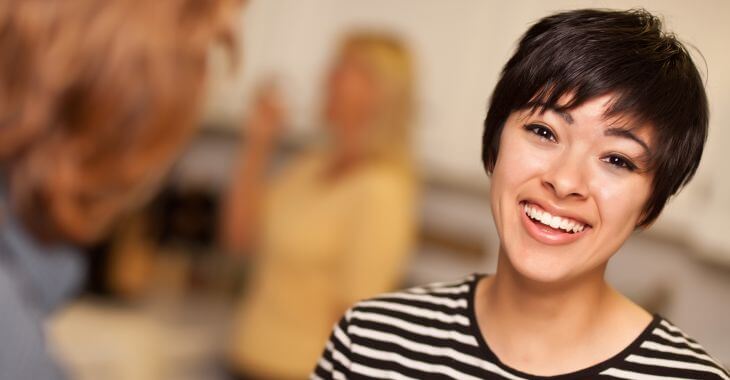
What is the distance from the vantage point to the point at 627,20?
0.49 metres

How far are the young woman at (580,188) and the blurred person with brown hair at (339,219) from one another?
100 cm

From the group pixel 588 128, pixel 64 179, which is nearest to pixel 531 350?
pixel 588 128

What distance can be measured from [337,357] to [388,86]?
1111mm

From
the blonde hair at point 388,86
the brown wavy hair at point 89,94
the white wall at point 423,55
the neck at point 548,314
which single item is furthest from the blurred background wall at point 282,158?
the neck at point 548,314

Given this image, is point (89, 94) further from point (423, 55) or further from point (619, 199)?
point (423, 55)

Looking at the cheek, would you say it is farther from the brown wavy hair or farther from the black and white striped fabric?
the brown wavy hair

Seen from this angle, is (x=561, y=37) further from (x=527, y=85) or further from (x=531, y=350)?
(x=531, y=350)

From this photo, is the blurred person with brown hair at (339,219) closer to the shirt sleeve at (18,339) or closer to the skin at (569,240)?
the shirt sleeve at (18,339)

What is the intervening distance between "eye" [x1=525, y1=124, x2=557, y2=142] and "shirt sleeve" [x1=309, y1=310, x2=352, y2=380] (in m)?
0.21

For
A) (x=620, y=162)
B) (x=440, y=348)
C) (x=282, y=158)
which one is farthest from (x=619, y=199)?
(x=282, y=158)

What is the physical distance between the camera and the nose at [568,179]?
0.48 metres

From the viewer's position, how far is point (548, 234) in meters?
0.49

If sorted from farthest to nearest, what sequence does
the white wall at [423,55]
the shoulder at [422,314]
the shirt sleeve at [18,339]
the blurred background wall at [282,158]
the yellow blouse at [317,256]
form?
1. the blurred background wall at [282,158]
2. the white wall at [423,55]
3. the yellow blouse at [317,256]
4. the shirt sleeve at [18,339]
5. the shoulder at [422,314]

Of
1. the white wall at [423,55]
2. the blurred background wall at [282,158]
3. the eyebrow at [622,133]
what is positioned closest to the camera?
the eyebrow at [622,133]
